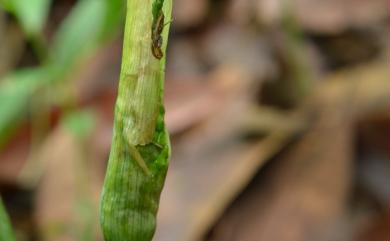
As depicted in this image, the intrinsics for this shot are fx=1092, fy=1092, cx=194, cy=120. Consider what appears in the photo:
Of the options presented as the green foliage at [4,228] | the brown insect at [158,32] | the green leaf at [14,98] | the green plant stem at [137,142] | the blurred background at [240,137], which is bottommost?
the blurred background at [240,137]

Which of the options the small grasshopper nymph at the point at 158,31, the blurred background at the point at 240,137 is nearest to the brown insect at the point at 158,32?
the small grasshopper nymph at the point at 158,31

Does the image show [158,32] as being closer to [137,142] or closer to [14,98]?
[137,142]

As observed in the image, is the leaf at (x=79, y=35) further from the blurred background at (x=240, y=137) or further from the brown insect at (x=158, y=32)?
the brown insect at (x=158, y=32)

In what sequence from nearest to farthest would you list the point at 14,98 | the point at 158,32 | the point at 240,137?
the point at 158,32
the point at 14,98
the point at 240,137

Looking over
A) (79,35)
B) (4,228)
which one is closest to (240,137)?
(79,35)

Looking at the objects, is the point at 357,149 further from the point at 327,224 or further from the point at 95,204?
the point at 95,204
